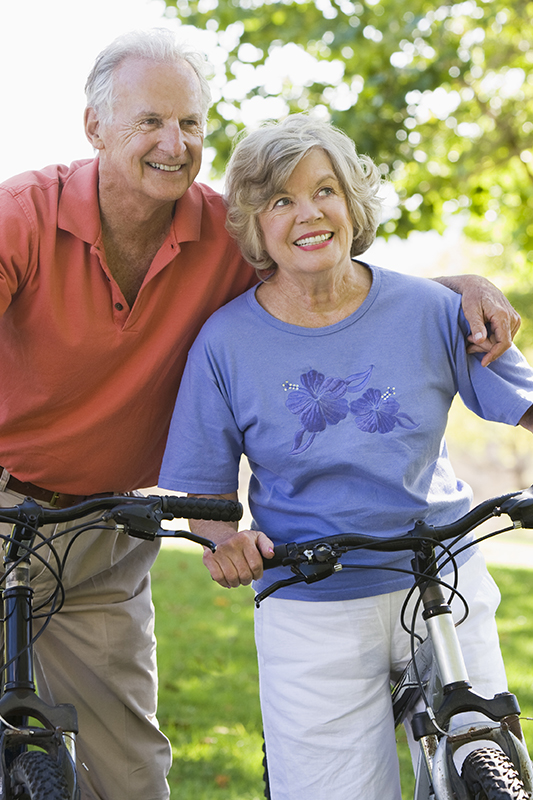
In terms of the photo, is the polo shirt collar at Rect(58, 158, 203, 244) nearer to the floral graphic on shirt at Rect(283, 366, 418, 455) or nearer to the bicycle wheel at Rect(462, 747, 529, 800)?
the floral graphic on shirt at Rect(283, 366, 418, 455)

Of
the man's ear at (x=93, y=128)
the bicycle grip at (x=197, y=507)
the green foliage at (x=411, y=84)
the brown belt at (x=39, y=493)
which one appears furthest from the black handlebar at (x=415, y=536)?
the green foliage at (x=411, y=84)

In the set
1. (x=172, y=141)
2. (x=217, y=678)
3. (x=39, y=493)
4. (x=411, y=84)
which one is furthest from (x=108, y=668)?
(x=411, y=84)

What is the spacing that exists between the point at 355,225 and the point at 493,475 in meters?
41.9

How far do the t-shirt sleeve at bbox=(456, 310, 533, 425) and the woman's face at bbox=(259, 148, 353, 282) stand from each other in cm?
42

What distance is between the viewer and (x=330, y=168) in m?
2.47

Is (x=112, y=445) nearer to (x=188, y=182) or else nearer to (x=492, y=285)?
(x=188, y=182)

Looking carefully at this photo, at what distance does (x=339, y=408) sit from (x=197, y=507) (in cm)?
55

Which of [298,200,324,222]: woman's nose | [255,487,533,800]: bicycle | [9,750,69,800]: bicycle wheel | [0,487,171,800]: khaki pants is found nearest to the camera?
[9,750,69,800]: bicycle wheel

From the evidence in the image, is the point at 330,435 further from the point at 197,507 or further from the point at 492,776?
the point at 492,776

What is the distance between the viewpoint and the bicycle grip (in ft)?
6.39

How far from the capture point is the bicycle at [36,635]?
5.90 ft

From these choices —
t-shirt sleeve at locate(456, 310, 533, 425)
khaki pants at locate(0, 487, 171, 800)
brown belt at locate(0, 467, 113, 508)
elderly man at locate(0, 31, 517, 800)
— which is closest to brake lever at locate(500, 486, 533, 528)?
t-shirt sleeve at locate(456, 310, 533, 425)

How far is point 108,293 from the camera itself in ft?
8.48

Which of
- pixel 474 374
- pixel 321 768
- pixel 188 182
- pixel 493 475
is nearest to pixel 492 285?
pixel 474 374
